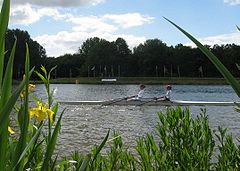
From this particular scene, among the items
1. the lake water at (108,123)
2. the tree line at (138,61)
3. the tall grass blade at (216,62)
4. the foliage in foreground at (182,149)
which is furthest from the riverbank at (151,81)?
the tall grass blade at (216,62)

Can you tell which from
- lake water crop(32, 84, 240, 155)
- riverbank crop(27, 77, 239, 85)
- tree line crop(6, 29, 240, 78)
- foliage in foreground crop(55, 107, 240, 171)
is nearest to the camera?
foliage in foreground crop(55, 107, 240, 171)

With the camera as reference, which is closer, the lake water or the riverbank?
the lake water

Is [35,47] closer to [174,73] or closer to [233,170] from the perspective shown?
[174,73]

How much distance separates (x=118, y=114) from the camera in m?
23.9

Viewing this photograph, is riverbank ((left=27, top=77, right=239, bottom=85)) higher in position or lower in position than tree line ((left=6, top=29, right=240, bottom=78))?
lower

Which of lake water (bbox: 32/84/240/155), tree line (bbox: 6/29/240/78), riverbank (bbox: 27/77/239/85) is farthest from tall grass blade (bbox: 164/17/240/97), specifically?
tree line (bbox: 6/29/240/78)

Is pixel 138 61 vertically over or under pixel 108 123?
over

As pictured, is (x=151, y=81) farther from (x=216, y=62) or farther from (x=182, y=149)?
(x=216, y=62)

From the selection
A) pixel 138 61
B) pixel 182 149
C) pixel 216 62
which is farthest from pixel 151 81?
pixel 216 62

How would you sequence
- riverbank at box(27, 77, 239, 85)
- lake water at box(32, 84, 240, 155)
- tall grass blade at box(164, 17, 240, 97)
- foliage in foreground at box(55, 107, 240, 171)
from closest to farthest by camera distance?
tall grass blade at box(164, 17, 240, 97) → foliage in foreground at box(55, 107, 240, 171) → lake water at box(32, 84, 240, 155) → riverbank at box(27, 77, 239, 85)

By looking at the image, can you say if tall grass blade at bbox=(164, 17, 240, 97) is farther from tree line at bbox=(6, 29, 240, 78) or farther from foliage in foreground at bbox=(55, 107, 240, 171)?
tree line at bbox=(6, 29, 240, 78)

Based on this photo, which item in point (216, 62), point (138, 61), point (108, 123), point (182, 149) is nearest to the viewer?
point (216, 62)

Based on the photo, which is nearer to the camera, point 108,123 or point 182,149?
point 182,149

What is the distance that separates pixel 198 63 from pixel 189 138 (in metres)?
105
